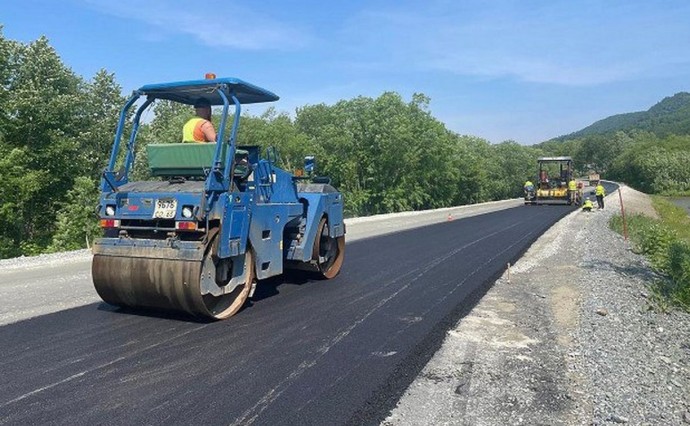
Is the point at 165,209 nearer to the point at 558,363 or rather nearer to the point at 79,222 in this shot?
the point at 558,363

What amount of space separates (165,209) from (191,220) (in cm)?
35

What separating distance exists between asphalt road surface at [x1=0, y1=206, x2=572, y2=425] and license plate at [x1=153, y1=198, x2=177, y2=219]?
3.87 feet

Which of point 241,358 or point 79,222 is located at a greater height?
point 79,222

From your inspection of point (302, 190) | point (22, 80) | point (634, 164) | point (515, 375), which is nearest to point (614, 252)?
point (302, 190)

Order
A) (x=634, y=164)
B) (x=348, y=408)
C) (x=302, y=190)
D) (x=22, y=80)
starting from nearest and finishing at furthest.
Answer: (x=348, y=408) → (x=302, y=190) → (x=22, y=80) → (x=634, y=164)

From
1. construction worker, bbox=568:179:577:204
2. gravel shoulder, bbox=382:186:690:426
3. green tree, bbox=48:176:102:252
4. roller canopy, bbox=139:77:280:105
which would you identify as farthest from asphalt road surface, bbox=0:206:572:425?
construction worker, bbox=568:179:577:204

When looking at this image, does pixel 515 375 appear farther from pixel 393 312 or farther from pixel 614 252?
pixel 614 252

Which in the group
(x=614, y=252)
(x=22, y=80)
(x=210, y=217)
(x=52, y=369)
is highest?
(x=22, y=80)

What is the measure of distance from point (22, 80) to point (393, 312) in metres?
28.6

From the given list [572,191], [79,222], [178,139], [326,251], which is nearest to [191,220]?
[326,251]

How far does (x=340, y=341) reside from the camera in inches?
215

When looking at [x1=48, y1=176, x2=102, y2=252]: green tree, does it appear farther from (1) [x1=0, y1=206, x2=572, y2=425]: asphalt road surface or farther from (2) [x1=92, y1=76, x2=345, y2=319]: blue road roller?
(2) [x1=92, y1=76, x2=345, y2=319]: blue road roller

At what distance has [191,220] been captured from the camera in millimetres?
5523

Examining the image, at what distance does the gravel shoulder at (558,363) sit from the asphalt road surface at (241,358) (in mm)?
277
